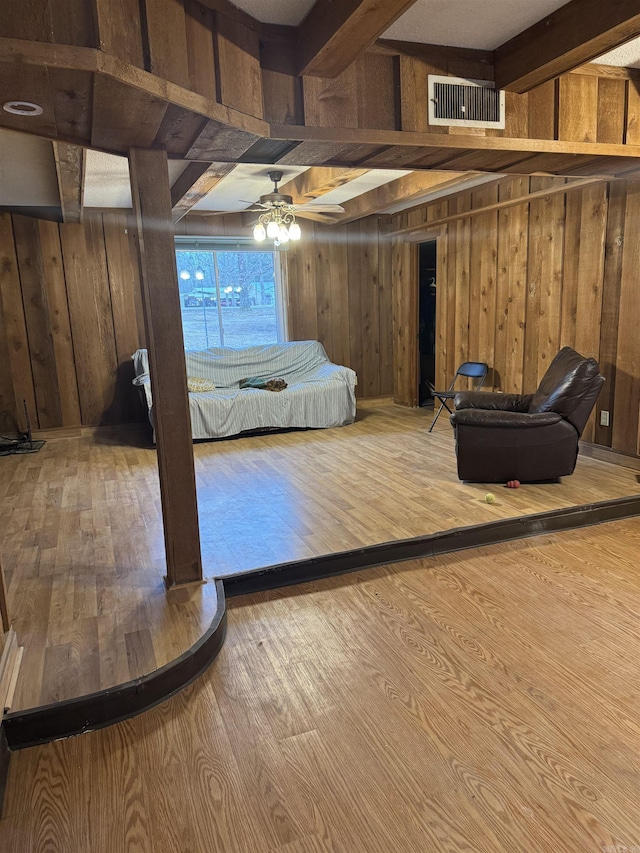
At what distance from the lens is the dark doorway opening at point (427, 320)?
762 centimetres

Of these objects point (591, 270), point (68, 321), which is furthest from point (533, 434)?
→ point (68, 321)

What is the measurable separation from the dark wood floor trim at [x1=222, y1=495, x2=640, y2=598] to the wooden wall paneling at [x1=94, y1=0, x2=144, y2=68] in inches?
84.7

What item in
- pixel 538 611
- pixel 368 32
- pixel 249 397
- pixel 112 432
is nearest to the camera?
pixel 368 32

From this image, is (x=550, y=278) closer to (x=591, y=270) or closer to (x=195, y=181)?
(x=591, y=270)

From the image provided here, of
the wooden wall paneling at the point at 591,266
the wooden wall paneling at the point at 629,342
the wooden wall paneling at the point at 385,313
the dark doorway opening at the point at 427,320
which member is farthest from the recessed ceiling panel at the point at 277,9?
the dark doorway opening at the point at 427,320

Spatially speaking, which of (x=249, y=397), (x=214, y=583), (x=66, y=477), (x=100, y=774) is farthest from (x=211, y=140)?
(x=249, y=397)

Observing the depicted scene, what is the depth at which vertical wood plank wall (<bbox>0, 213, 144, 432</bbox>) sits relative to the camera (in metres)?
5.78

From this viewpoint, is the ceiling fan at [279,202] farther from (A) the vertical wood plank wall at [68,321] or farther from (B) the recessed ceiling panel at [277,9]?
(B) the recessed ceiling panel at [277,9]

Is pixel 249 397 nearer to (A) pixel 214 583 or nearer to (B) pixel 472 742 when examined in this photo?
(A) pixel 214 583

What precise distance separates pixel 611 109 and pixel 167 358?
106 inches

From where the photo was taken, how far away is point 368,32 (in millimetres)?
2053

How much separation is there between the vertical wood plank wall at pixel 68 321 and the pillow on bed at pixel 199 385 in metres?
0.76

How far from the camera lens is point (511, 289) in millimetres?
5332

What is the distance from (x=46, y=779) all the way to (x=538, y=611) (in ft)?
6.62
